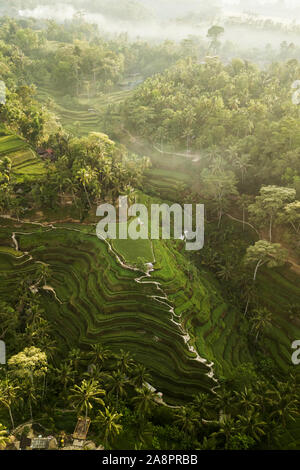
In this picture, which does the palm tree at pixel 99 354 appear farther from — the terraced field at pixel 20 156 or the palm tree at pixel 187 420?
the terraced field at pixel 20 156

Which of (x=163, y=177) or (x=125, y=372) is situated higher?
(x=163, y=177)

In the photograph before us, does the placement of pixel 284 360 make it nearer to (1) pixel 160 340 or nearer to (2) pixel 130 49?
(1) pixel 160 340

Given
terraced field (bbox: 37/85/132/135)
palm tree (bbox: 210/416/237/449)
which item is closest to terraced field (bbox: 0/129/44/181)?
terraced field (bbox: 37/85/132/135)

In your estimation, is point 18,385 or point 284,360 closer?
point 18,385

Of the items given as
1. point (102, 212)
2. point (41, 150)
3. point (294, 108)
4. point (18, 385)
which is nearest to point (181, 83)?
point (294, 108)

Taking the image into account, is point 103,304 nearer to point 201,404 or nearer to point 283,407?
point 201,404

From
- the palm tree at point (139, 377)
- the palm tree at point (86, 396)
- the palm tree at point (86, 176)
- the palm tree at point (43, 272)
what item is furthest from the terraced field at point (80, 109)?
the palm tree at point (86, 396)

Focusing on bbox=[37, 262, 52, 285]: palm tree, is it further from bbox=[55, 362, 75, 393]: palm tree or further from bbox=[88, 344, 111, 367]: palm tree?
bbox=[55, 362, 75, 393]: palm tree
